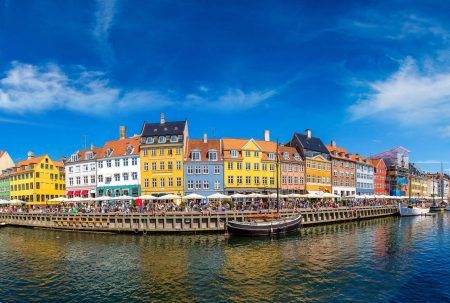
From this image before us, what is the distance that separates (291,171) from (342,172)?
2159 cm

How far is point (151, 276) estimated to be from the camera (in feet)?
87.8

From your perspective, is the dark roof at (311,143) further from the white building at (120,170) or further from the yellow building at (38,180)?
the yellow building at (38,180)

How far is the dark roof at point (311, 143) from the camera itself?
8706 centimetres

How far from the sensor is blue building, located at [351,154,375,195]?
337 ft

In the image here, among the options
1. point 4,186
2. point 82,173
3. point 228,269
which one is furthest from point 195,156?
point 4,186

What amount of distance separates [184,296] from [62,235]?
3611 centimetres

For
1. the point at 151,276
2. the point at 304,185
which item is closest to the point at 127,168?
the point at 304,185

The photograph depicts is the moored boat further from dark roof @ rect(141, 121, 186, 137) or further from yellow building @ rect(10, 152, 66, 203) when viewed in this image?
yellow building @ rect(10, 152, 66, 203)

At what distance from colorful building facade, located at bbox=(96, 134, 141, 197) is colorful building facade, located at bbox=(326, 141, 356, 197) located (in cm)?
4945

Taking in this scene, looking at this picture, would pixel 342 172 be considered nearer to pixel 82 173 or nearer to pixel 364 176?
pixel 364 176

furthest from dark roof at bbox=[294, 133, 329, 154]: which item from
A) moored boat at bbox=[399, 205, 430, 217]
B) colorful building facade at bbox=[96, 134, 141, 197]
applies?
colorful building facade at bbox=[96, 134, 141, 197]

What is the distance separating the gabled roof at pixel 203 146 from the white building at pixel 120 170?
431 inches

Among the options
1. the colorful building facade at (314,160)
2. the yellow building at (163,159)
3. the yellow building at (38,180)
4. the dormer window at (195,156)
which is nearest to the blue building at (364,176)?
the colorful building facade at (314,160)

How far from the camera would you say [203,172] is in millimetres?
71125
